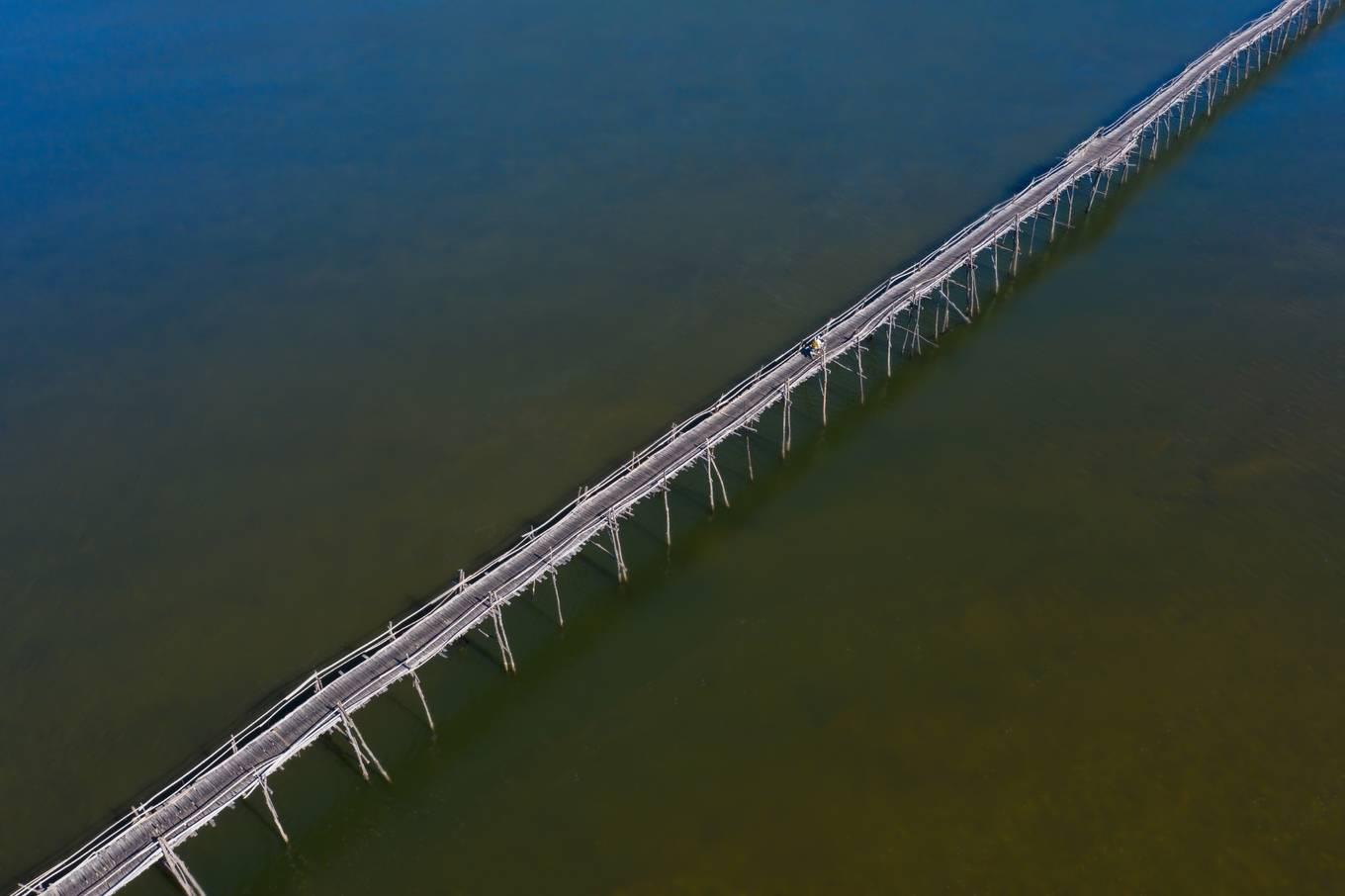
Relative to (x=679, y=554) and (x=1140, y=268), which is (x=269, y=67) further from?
(x=1140, y=268)

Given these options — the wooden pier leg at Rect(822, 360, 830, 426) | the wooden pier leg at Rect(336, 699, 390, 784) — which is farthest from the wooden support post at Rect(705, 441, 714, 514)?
the wooden pier leg at Rect(336, 699, 390, 784)

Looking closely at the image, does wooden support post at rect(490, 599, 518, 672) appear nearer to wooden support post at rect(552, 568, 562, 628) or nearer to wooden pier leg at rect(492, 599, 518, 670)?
wooden pier leg at rect(492, 599, 518, 670)

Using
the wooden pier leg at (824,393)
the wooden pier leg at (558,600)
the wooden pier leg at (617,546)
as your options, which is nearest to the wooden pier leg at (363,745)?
the wooden pier leg at (558,600)

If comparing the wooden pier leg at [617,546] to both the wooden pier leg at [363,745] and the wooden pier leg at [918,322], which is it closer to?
the wooden pier leg at [363,745]

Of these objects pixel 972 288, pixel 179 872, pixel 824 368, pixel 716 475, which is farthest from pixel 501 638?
pixel 972 288

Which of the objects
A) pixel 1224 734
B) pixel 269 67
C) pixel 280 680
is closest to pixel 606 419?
pixel 280 680
